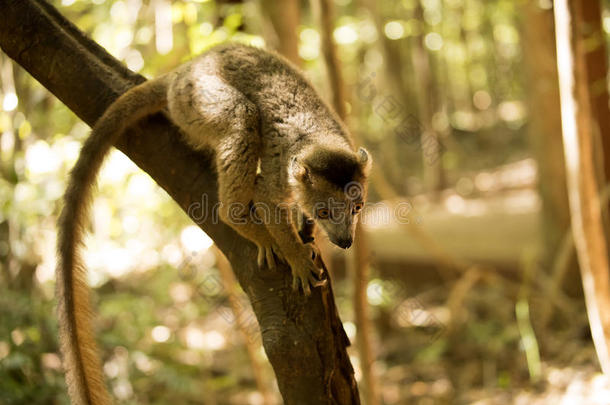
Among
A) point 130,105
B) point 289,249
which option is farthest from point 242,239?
point 130,105

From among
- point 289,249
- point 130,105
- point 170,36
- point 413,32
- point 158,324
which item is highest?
point 413,32

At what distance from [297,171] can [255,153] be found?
1.11 ft

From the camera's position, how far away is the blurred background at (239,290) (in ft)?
16.9

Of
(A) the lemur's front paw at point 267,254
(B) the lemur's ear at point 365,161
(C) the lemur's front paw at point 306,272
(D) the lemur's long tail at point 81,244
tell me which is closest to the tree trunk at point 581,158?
(B) the lemur's ear at point 365,161

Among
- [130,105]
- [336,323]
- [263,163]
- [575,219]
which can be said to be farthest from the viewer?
[575,219]

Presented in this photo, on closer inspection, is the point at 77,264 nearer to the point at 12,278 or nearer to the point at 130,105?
the point at 130,105

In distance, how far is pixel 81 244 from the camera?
3141 millimetres

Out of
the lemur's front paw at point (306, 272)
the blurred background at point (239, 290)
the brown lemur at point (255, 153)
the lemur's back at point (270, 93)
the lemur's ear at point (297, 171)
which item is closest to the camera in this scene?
the lemur's front paw at point (306, 272)

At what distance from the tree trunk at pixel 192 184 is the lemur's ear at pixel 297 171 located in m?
0.50

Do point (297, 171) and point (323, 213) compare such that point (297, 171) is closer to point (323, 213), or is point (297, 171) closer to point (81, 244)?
point (323, 213)

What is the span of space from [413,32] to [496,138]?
13012mm

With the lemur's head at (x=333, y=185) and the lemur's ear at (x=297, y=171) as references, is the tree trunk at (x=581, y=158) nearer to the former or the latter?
the lemur's head at (x=333, y=185)

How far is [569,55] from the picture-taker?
4.34 meters

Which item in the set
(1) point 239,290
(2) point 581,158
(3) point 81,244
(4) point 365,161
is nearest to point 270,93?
(4) point 365,161
